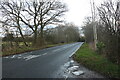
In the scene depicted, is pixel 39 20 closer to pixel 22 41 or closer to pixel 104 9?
pixel 22 41

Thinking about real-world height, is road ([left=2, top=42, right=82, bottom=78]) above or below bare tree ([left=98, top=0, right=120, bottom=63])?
below

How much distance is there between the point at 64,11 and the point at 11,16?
11.9 m

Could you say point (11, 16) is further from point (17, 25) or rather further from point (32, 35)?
point (32, 35)

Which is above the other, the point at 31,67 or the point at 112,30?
the point at 112,30

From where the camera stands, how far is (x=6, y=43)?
21688 mm

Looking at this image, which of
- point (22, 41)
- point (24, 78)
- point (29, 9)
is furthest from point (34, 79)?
point (29, 9)

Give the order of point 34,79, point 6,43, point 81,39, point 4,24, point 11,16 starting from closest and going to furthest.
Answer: point 34,79
point 6,43
point 4,24
point 11,16
point 81,39

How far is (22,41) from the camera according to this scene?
28.7 meters

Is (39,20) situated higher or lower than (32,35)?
higher

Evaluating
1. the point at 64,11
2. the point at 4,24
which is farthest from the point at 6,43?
the point at 64,11

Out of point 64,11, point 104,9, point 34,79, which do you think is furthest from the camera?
point 64,11

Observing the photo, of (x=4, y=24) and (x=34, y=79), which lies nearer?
(x=34, y=79)

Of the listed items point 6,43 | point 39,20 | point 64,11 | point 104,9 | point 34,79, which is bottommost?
point 34,79

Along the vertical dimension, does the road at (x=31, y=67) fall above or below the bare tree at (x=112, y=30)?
below
